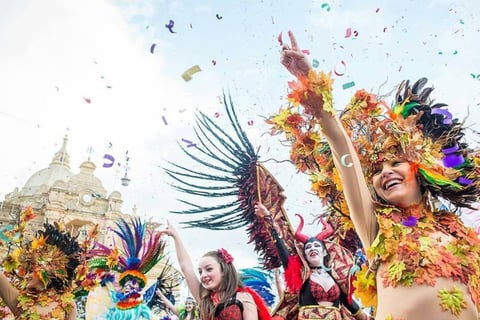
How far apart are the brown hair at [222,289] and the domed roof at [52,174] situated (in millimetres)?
24141

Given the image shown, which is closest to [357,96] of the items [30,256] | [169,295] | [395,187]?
[395,187]

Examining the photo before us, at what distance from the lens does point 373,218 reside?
2.09 meters

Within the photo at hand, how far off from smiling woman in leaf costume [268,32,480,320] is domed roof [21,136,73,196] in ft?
84.1

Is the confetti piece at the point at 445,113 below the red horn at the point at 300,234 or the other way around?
the other way around

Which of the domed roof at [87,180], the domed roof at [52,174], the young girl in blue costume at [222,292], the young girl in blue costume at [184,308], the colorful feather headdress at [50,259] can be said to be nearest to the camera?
the young girl in blue costume at [222,292]

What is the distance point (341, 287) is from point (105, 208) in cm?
2277

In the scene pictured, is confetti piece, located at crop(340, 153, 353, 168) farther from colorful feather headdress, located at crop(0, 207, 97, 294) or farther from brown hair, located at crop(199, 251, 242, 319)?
colorful feather headdress, located at crop(0, 207, 97, 294)

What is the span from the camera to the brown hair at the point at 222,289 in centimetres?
353

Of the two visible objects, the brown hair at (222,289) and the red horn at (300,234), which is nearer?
the brown hair at (222,289)

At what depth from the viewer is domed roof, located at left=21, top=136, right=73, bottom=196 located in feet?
87.6

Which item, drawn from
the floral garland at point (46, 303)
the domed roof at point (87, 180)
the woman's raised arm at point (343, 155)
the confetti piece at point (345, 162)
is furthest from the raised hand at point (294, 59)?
the domed roof at point (87, 180)

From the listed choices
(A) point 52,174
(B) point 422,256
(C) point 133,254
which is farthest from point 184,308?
(A) point 52,174

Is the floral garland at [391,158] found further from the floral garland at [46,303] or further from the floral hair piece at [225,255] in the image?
the floral garland at [46,303]

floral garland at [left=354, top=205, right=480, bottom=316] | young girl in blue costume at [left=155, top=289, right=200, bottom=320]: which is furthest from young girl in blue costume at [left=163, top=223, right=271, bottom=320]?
young girl in blue costume at [left=155, top=289, right=200, bottom=320]
